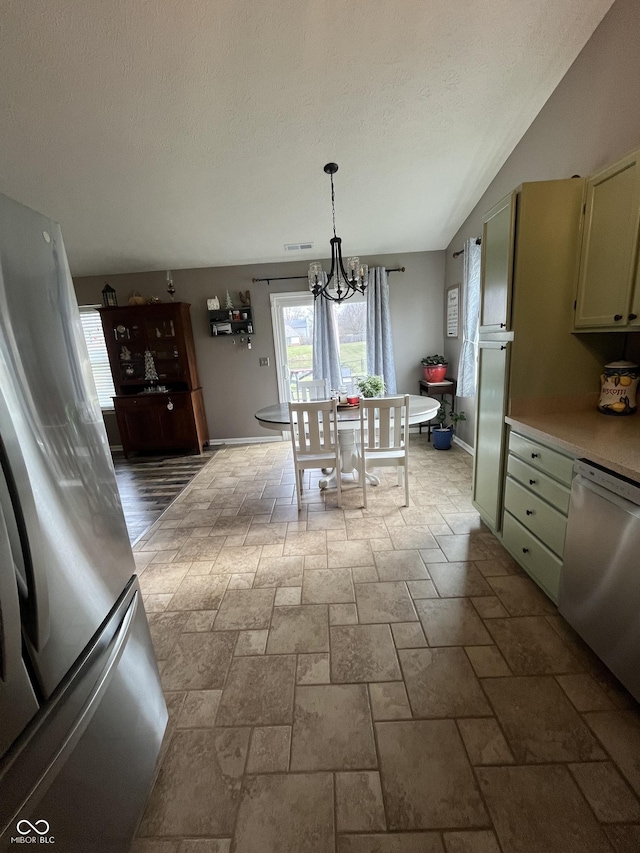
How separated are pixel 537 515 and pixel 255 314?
13.2ft

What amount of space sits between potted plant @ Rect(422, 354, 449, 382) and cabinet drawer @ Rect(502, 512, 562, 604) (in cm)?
259

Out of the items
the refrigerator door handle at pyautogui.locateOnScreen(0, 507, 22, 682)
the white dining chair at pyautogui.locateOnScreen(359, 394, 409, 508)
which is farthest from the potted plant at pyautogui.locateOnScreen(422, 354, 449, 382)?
the refrigerator door handle at pyautogui.locateOnScreen(0, 507, 22, 682)

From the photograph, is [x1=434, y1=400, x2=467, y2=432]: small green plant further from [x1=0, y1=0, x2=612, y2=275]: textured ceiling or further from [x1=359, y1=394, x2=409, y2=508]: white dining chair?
[x1=0, y1=0, x2=612, y2=275]: textured ceiling

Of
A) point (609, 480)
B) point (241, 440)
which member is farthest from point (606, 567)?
point (241, 440)

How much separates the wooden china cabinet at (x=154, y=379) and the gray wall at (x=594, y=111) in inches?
153

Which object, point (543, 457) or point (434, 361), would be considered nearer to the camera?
point (543, 457)

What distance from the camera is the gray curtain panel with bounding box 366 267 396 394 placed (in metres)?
4.37

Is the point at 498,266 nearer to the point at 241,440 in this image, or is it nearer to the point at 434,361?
the point at 434,361

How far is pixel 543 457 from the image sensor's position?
5.49ft

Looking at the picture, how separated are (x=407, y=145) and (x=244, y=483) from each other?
333cm

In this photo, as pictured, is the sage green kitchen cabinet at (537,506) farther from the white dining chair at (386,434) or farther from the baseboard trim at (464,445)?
the baseboard trim at (464,445)

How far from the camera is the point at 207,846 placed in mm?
972

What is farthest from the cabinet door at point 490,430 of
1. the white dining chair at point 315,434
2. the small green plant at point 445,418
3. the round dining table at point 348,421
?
the small green plant at point 445,418

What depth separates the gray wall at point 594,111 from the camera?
5.61 feet
